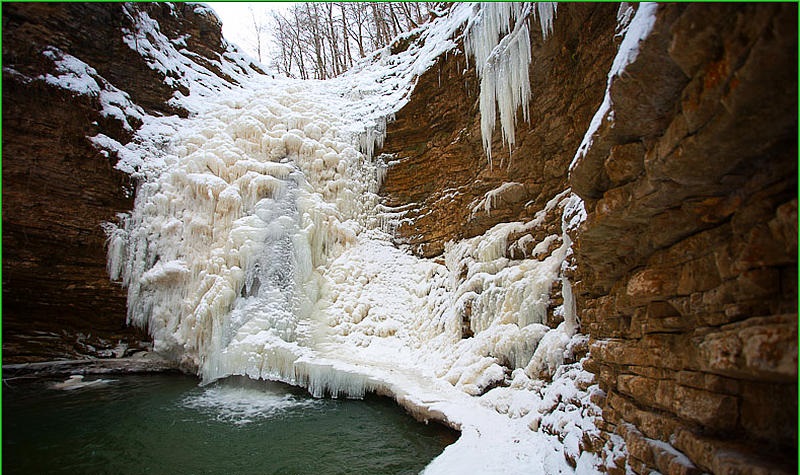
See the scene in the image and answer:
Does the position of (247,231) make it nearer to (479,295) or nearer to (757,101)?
(479,295)

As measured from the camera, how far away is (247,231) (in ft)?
29.2

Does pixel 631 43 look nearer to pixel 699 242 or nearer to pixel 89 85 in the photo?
pixel 699 242

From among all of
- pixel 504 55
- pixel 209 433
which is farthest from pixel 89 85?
pixel 504 55

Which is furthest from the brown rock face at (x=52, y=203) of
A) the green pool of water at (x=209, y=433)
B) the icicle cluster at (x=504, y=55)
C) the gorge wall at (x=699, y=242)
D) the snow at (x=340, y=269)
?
the gorge wall at (x=699, y=242)

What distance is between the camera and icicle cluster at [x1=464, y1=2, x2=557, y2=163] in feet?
21.4

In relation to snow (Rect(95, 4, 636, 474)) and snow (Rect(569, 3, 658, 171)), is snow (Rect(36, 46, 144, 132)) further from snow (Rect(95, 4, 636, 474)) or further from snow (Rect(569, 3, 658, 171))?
snow (Rect(569, 3, 658, 171))

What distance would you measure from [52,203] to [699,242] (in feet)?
37.6

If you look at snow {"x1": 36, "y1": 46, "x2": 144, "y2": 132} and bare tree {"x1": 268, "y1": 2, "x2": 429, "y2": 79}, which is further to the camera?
bare tree {"x1": 268, "y1": 2, "x2": 429, "y2": 79}

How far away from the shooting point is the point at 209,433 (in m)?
5.38

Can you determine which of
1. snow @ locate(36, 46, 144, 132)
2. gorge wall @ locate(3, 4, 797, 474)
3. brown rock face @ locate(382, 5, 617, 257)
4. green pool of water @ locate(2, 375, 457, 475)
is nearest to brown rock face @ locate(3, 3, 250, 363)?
snow @ locate(36, 46, 144, 132)

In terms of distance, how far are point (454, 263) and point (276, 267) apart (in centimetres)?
420

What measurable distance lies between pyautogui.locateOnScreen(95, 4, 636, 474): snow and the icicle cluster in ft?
0.17

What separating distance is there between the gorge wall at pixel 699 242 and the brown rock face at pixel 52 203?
1014 cm

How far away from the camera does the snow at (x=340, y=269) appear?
4805 millimetres
